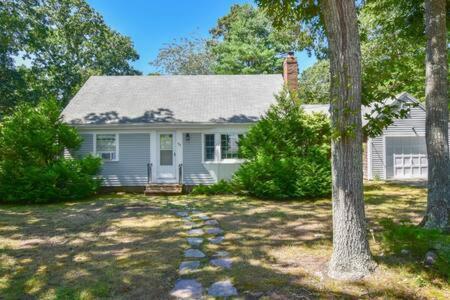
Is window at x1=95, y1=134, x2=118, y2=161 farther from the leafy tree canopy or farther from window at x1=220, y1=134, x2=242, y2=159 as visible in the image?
the leafy tree canopy

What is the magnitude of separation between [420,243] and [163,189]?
9672mm

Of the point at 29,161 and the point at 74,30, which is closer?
the point at 29,161

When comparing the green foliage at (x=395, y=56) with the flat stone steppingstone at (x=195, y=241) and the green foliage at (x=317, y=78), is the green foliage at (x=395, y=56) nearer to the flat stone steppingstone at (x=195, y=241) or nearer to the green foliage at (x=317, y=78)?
the flat stone steppingstone at (x=195, y=241)

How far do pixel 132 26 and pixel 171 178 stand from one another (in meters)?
22.1

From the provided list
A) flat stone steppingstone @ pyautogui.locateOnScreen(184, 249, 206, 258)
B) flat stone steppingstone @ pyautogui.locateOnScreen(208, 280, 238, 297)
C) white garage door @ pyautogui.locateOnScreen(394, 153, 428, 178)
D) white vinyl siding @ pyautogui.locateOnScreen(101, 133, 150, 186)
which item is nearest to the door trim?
white vinyl siding @ pyautogui.locateOnScreen(101, 133, 150, 186)

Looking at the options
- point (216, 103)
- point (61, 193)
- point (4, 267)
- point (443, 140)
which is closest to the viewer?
point (4, 267)

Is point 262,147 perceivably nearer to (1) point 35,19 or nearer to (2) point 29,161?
(2) point 29,161

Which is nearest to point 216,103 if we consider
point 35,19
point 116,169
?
point 116,169

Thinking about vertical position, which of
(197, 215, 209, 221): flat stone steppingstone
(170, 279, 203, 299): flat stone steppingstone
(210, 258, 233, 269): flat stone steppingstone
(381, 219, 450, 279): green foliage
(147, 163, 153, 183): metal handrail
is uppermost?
(147, 163, 153, 183): metal handrail

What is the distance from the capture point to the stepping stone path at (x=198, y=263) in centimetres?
385

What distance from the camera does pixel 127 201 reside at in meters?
11.1

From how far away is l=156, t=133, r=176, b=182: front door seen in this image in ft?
44.8

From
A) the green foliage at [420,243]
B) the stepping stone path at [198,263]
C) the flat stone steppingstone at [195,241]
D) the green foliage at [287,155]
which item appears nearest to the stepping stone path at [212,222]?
the stepping stone path at [198,263]

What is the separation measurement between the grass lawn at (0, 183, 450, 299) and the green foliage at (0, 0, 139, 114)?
57.9 ft
